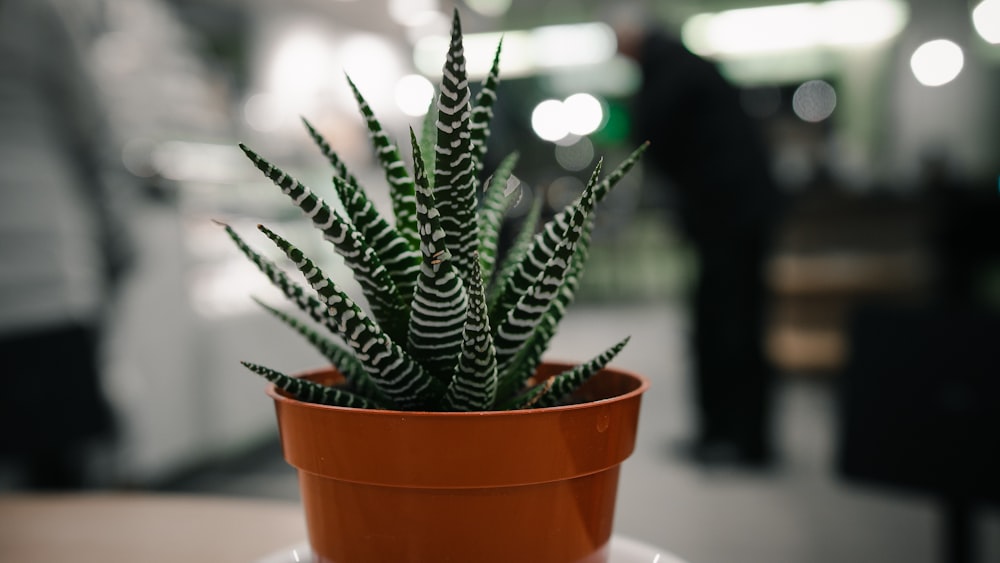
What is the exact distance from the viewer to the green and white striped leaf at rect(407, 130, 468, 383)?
329 millimetres

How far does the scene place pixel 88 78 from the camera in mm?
1510

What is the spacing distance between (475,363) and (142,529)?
0.40 metres

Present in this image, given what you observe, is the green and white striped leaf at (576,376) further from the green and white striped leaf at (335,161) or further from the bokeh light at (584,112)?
the bokeh light at (584,112)

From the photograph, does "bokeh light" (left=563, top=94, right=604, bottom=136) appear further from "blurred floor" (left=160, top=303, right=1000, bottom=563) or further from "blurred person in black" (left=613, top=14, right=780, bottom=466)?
"blurred person in black" (left=613, top=14, right=780, bottom=466)

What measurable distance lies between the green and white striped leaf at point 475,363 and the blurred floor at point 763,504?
143 centimetres

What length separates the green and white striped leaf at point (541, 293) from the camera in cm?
35

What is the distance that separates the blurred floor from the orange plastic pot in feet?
4.59

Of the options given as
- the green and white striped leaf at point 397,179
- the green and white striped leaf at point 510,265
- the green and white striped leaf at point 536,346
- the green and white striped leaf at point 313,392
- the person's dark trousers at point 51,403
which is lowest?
the person's dark trousers at point 51,403

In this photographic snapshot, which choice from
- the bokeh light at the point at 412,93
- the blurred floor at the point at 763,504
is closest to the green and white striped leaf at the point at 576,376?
the blurred floor at the point at 763,504

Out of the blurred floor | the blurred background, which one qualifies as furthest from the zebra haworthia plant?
the blurred floor

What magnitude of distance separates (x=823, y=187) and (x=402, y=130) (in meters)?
4.12

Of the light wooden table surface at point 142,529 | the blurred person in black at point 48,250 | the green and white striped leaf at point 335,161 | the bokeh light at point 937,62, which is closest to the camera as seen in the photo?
the green and white striped leaf at point 335,161

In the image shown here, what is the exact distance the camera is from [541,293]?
371 mm

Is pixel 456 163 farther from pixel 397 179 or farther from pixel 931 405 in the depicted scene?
pixel 931 405
